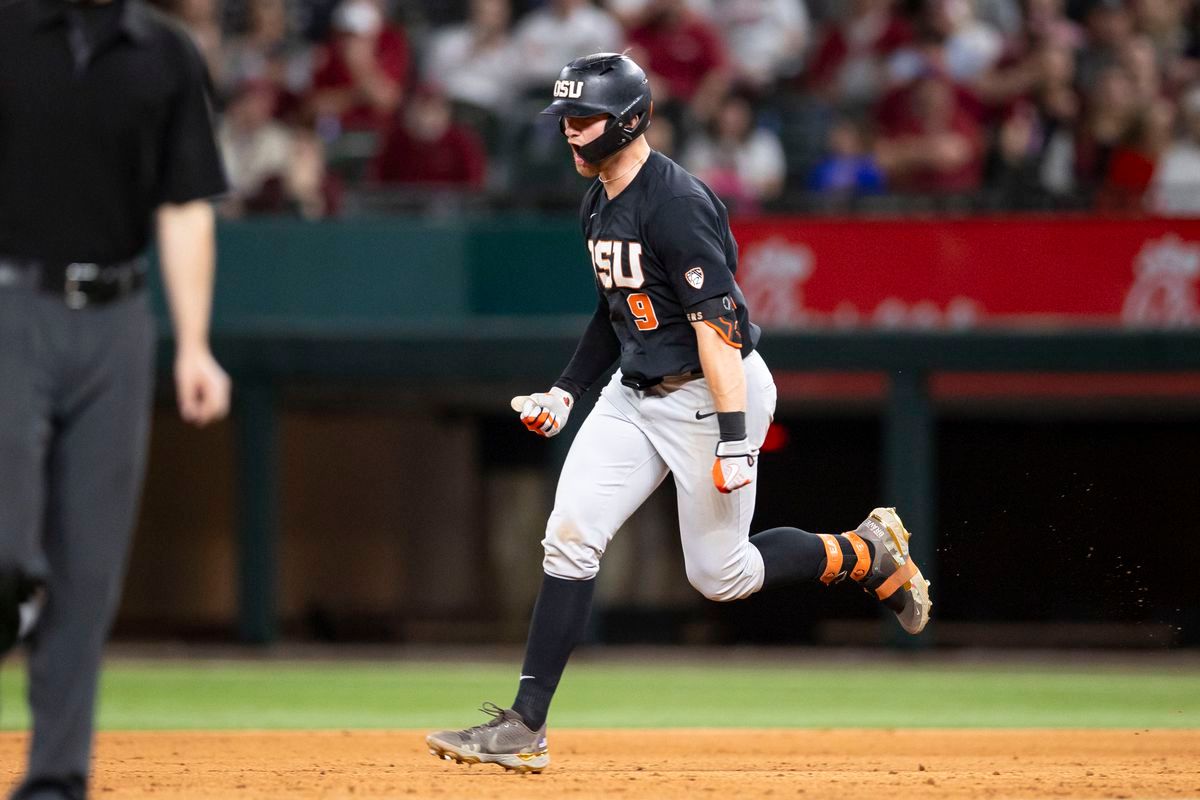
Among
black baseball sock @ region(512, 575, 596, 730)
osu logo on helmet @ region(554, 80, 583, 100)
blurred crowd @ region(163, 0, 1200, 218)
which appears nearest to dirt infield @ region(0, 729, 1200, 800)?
black baseball sock @ region(512, 575, 596, 730)

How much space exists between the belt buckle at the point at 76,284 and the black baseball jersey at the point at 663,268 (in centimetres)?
193

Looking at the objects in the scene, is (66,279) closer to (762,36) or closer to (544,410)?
(544,410)

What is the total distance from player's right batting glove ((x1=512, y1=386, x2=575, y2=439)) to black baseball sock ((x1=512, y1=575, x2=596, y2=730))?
47 centimetres

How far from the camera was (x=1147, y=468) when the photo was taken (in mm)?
12242

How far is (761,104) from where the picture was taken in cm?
1220

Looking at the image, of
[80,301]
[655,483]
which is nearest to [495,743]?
[655,483]

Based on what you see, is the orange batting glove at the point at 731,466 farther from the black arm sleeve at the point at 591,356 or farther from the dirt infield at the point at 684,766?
the dirt infield at the point at 684,766

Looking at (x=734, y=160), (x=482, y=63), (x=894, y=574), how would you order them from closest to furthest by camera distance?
(x=894, y=574), (x=734, y=160), (x=482, y=63)

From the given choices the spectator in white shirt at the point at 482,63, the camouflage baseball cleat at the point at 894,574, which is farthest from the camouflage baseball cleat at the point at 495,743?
the spectator in white shirt at the point at 482,63

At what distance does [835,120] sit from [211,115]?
28.2 feet

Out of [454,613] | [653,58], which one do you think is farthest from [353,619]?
[653,58]

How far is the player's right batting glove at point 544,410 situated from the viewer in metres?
5.42

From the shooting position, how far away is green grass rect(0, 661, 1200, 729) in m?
8.04

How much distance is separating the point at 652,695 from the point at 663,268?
4566 mm
